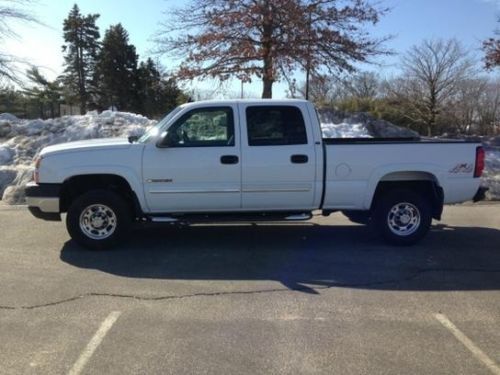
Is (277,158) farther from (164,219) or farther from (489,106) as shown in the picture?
(489,106)

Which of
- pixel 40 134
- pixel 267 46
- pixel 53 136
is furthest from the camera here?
pixel 267 46

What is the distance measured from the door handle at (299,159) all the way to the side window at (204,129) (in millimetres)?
802

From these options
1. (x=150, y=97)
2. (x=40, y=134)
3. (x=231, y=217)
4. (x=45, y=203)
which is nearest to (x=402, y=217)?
(x=231, y=217)

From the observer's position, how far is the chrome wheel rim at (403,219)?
786cm

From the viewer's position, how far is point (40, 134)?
16.7m

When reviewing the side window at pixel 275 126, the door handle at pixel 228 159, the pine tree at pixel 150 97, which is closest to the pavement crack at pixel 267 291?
the door handle at pixel 228 159

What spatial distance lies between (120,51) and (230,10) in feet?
Result: 129

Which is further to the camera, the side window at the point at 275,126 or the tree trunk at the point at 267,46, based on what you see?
the tree trunk at the point at 267,46

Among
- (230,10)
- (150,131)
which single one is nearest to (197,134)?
(150,131)

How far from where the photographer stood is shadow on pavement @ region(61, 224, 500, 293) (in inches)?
251

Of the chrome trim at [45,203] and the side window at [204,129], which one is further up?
the side window at [204,129]

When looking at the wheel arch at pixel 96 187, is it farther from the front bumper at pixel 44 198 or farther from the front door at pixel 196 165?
the front door at pixel 196 165

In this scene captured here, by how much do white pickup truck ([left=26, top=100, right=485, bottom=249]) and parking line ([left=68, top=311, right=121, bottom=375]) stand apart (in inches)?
97.2

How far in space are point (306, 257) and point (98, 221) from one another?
2726 millimetres
